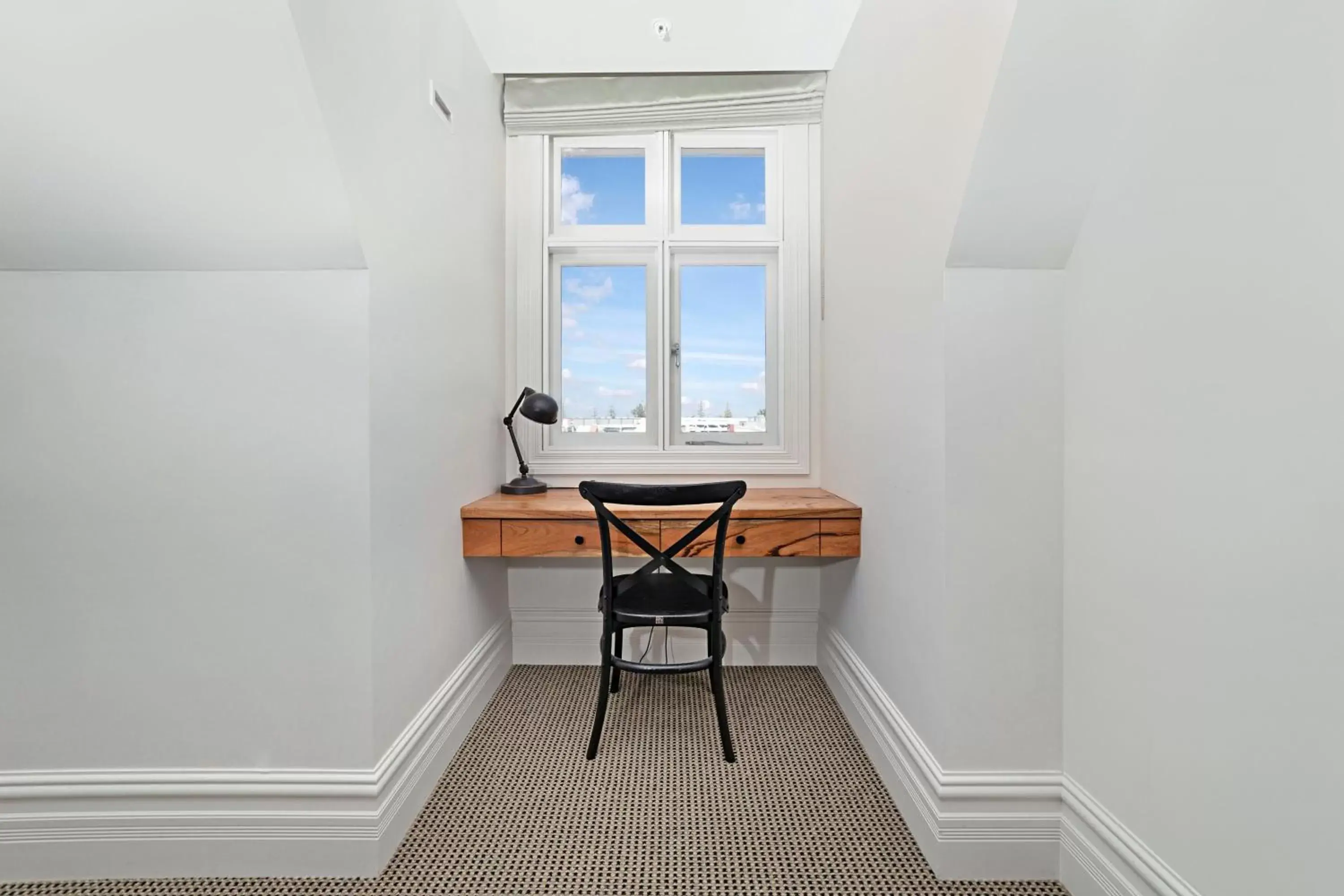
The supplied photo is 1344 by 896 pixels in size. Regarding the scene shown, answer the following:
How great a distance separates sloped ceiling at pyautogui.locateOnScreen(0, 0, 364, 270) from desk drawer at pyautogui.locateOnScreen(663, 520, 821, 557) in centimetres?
115

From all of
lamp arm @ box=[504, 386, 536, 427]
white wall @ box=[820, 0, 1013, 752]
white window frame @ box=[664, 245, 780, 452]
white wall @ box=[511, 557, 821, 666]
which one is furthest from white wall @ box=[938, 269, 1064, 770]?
lamp arm @ box=[504, 386, 536, 427]

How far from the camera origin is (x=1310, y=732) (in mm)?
779

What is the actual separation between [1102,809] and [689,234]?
2.25 m

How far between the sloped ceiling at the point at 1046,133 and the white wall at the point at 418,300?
4.25ft

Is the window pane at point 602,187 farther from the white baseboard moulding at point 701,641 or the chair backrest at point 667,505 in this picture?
the white baseboard moulding at point 701,641

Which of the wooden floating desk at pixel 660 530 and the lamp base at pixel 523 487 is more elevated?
the lamp base at pixel 523 487

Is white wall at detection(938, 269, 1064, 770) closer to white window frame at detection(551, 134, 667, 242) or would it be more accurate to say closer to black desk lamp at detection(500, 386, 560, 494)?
black desk lamp at detection(500, 386, 560, 494)

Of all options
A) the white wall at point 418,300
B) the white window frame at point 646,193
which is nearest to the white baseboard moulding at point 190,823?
the white wall at point 418,300

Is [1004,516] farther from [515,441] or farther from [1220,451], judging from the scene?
[515,441]

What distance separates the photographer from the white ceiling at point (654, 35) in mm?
1893

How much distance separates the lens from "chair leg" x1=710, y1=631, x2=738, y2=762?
5.44 ft

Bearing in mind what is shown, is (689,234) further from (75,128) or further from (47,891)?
(47,891)

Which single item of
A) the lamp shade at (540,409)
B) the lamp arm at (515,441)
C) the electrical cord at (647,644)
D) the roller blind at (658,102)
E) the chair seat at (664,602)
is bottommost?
the electrical cord at (647,644)

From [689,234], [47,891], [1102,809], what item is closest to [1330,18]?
[1102,809]
